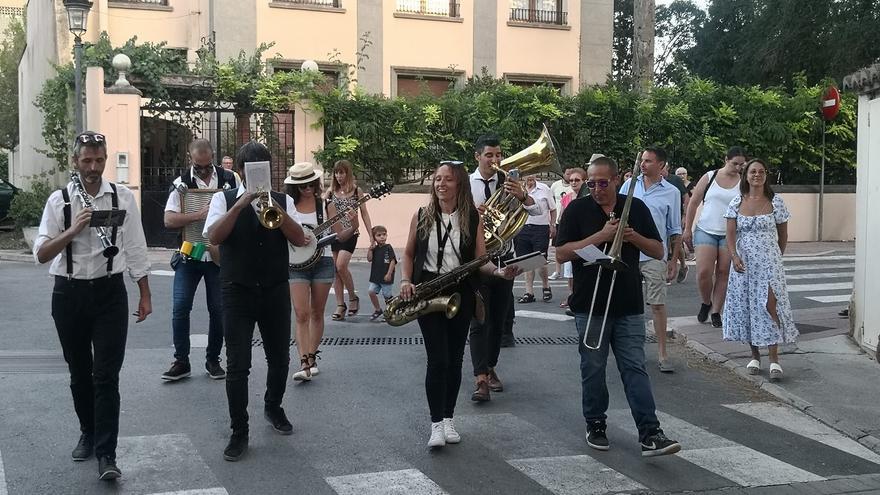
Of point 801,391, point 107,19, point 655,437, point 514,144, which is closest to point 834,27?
point 514,144

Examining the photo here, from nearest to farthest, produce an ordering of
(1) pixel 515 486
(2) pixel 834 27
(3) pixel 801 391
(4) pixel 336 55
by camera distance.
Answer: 1. (1) pixel 515 486
2. (3) pixel 801 391
3. (4) pixel 336 55
4. (2) pixel 834 27

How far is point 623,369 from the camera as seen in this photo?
570cm

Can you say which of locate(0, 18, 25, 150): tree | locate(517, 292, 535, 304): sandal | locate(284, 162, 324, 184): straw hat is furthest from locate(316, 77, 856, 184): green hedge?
locate(0, 18, 25, 150): tree

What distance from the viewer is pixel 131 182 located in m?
17.6

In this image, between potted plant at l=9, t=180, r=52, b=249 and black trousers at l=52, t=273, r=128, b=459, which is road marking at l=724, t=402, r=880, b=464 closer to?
black trousers at l=52, t=273, r=128, b=459

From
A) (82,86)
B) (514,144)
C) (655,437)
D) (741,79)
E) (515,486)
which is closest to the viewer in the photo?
(515,486)

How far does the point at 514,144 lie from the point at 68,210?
14.9 metres

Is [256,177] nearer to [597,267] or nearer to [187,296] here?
[597,267]

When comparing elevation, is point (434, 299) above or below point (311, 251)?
below

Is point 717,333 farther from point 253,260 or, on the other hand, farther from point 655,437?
point 253,260

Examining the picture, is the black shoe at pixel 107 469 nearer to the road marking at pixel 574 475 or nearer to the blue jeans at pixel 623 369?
the road marking at pixel 574 475

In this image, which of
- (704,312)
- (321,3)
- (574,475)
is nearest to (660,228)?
(704,312)

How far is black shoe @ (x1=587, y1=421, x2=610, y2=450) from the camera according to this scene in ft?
18.7

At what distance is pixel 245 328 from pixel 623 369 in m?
2.37
